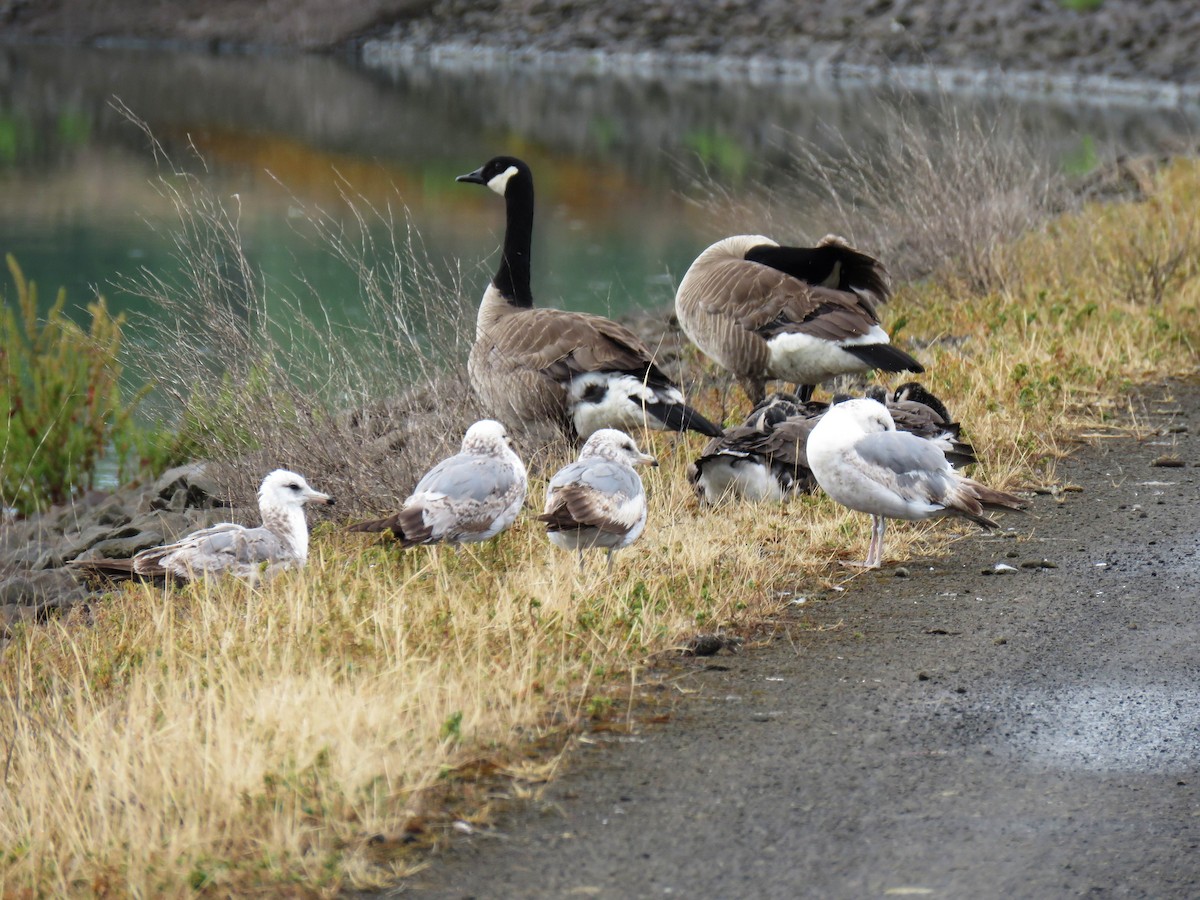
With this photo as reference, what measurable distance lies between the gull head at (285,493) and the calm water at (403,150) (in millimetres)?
5079

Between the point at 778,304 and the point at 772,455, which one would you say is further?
the point at 778,304

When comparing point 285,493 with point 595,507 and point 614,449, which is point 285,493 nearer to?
point 614,449

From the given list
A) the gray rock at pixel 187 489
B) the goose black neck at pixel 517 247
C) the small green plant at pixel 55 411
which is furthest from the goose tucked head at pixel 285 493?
the small green plant at pixel 55 411

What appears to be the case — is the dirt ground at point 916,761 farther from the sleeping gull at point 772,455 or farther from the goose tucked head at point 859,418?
the sleeping gull at point 772,455

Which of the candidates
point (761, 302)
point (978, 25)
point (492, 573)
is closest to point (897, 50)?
point (978, 25)

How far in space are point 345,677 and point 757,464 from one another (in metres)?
2.94

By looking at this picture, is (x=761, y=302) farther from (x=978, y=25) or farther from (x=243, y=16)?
(x=243, y=16)

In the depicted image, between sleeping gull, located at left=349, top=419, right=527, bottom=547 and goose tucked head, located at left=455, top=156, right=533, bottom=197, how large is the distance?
12.8 ft

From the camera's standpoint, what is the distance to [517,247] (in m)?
9.31

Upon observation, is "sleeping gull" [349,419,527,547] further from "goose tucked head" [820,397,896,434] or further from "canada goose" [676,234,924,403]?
"canada goose" [676,234,924,403]

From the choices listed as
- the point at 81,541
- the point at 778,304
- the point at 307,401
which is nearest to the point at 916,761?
the point at 778,304

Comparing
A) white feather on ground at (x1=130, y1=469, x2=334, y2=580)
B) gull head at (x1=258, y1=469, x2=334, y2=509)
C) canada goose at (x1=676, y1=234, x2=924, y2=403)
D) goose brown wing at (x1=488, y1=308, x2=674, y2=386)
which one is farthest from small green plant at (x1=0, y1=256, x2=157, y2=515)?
gull head at (x1=258, y1=469, x2=334, y2=509)

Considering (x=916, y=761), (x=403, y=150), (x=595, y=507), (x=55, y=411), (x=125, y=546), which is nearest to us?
(x=916, y=761)

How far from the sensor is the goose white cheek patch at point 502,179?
9.65 meters
